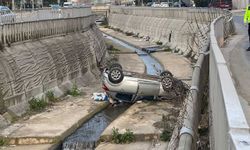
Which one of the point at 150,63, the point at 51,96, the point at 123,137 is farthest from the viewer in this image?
the point at 150,63

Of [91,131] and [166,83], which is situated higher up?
[166,83]

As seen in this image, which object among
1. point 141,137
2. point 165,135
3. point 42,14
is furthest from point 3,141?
point 42,14

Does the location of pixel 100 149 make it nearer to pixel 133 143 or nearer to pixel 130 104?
pixel 133 143

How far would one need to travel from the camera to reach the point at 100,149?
18.5 m

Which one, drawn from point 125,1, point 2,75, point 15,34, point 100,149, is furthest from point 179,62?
point 125,1

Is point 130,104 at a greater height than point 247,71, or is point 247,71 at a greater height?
point 247,71

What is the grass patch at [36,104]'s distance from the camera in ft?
81.4

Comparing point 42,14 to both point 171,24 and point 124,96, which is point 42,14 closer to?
point 124,96

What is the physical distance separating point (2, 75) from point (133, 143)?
25.0ft

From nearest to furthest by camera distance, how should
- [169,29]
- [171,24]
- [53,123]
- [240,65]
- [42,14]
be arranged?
[240,65]
[53,123]
[42,14]
[169,29]
[171,24]

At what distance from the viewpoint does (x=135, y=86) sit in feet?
86.5

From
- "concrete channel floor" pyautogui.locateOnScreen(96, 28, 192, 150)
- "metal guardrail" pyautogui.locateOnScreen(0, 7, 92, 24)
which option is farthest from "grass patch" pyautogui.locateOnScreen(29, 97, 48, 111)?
"metal guardrail" pyautogui.locateOnScreen(0, 7, 92, 24)

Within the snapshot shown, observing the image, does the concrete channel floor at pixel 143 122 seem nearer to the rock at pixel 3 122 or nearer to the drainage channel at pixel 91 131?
the drainage channel at pixel 91 131

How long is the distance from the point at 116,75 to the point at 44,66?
4458 millimetres
